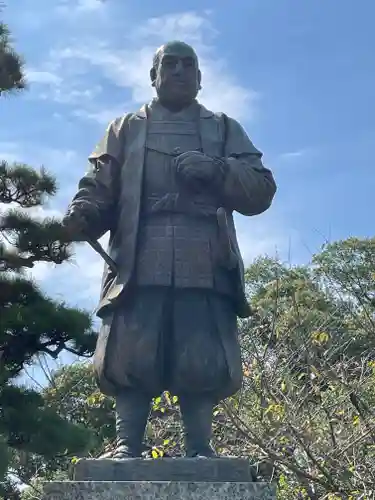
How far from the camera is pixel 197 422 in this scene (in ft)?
Result: 12.2

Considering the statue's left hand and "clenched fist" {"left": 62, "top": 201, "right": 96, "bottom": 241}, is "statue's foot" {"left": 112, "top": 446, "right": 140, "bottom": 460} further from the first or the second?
the statue's left hand

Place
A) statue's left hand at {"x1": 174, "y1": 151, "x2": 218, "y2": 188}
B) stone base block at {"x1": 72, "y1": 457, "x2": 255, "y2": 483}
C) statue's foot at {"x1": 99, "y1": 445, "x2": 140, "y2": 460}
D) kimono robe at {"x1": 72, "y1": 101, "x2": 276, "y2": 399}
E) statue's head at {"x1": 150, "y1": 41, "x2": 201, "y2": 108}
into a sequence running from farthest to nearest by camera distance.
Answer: statue's head at {"x1": 150, "y1": 41, "x2": 201, "y2": 108} < statue's left hand at {"x1": 174, "y1": 151, "x2": 218, "y2": 188} < kimono robe at {"x1": 72, "y1": 101, "x2": 276, "y2": 399} < statue's foot at {"x1": 99, "y1": 445, "x2": 140, "y2": 460} < stone base block at {"x1": 72, "y1": 457, "x2": 255, "y2": 483}

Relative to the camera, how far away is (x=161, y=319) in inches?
148

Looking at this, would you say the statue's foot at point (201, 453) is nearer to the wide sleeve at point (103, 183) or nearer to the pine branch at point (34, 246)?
the wide sleeve at point (103, 183)

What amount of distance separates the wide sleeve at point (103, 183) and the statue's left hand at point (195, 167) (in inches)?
13.9

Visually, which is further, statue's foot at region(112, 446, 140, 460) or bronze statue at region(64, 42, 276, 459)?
bronze statue at region(64, 42, 276, 459)

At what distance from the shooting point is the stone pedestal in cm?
331

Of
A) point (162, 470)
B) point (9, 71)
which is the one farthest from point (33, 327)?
point (162, 470)

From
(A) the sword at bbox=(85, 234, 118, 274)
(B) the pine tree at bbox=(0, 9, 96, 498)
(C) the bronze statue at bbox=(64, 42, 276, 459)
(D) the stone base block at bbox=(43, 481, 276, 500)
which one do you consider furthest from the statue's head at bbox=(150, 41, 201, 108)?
(B) the pine tree at bbox=(0, 9, 96, 498)

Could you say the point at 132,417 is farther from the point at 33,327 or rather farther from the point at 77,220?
the point at 33,327

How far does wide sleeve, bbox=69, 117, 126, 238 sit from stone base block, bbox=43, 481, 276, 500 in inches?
45.4

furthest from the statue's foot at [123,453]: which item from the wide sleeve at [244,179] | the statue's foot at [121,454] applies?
the wide sleeve at [244,179]

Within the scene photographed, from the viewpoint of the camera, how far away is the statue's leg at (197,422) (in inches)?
146

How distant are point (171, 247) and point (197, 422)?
2.52 feet
